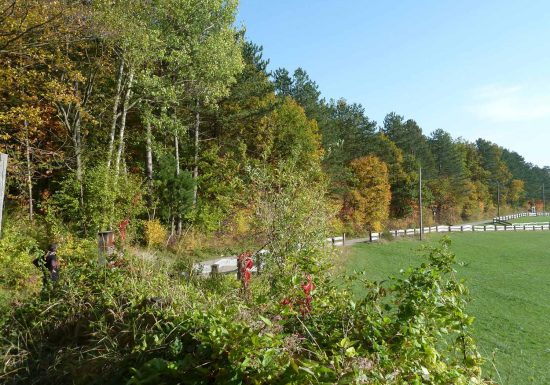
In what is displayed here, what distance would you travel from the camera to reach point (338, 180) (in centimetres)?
3472

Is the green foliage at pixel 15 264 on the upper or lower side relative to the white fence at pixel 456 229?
upper

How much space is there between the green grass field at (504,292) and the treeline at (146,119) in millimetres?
Answer: 5165

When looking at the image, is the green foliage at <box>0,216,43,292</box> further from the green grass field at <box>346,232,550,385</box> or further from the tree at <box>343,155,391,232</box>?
the tree at <box>343,155,391,232</box>

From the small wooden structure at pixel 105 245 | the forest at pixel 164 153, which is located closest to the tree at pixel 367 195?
the forest at pixel 164 153

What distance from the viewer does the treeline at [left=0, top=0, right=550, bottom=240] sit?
37.0ft

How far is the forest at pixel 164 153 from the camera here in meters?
3.96

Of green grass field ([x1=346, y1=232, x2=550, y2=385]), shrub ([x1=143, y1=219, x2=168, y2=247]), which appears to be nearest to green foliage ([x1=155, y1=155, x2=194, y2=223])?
shrub ([x1=143, y1=219, x2=168, y2=247])

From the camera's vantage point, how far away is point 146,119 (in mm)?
16906

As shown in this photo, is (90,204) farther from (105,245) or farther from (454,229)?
(454,229)

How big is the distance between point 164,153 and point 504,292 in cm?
1729

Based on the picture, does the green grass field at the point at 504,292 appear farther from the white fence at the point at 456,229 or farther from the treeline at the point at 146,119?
the treeline at the point at 146,119

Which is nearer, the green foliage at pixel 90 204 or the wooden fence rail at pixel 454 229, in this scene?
the green foliage at pixel 90 204

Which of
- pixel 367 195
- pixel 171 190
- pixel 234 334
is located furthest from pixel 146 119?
pixel 367 195

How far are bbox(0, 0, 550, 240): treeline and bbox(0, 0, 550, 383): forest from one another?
80mm
